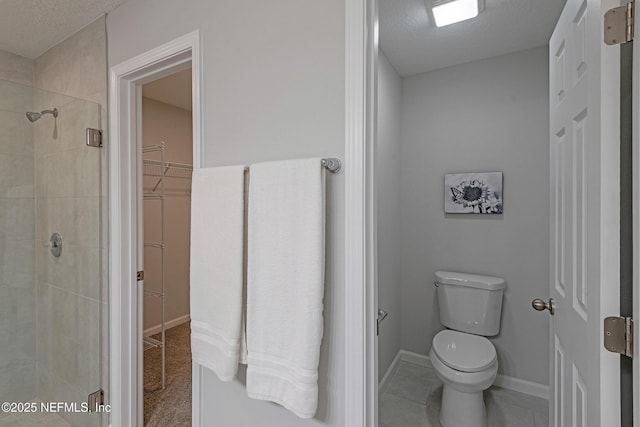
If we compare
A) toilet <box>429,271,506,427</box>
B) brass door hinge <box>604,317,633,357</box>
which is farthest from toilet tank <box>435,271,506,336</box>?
Answer: brass door hinge <box>604,317,633,357</box>

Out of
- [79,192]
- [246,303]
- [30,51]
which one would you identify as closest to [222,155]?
[246,303]

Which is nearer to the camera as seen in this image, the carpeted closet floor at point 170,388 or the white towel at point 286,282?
the white towel at point 286,282

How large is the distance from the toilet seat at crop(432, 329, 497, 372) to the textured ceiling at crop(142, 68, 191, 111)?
2.93m

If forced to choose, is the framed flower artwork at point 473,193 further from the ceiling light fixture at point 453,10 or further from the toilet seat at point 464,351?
the ceiling light fixture at point 453,10

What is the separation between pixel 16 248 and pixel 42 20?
4.55ft

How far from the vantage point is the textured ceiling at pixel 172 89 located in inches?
108

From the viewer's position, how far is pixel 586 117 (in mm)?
902

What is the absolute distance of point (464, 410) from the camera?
1801mm

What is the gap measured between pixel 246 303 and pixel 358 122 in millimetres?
749

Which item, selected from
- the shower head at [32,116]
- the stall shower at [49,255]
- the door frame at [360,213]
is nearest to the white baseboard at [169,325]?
the stall shower at [49,255]

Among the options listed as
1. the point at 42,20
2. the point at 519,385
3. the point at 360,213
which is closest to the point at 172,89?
the point at 42,20

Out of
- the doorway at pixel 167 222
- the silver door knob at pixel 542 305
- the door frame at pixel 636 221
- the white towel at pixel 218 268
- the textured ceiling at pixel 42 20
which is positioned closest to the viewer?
the door frame at pixel 636 221

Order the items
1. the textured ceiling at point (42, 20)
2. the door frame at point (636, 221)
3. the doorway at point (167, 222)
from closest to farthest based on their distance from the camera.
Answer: the door frame at point (636, 221), the textured ceiling at point (42, 20), the doorway at point (167, 222)

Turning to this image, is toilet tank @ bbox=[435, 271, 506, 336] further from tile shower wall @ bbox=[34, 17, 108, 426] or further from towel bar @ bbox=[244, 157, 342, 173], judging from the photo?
tile shower wall @ bbox=[34, 17, 108, 426]
